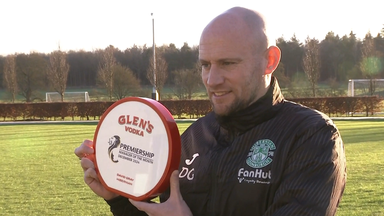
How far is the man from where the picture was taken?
1.90 metres

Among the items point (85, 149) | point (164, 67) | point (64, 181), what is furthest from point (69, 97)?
point (85, 149)

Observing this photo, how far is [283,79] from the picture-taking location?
54281 millimetres

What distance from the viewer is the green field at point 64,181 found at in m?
7.32

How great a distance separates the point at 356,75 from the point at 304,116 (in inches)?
2508

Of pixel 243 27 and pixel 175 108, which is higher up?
pixel 243 27

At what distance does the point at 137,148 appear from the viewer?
90.7 inches

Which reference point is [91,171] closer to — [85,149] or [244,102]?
[85,149]

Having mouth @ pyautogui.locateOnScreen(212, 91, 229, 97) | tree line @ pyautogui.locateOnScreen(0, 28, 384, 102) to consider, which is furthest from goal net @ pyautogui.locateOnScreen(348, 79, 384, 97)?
mouth @ pyautogui.locateOnScreen(212, 91, 229, 97)

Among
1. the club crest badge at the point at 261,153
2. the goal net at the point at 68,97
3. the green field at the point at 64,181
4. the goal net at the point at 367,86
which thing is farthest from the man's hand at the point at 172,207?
the goal net at the point at 68,97

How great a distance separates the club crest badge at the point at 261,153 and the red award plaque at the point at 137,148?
34 cm

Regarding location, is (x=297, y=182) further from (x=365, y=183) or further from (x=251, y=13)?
(x=365, y=183)

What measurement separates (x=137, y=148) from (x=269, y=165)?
649 mm

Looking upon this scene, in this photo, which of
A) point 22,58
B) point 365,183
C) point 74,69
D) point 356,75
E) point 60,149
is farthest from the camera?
point 74,69

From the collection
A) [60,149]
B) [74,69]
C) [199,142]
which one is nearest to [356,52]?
[74,69]
